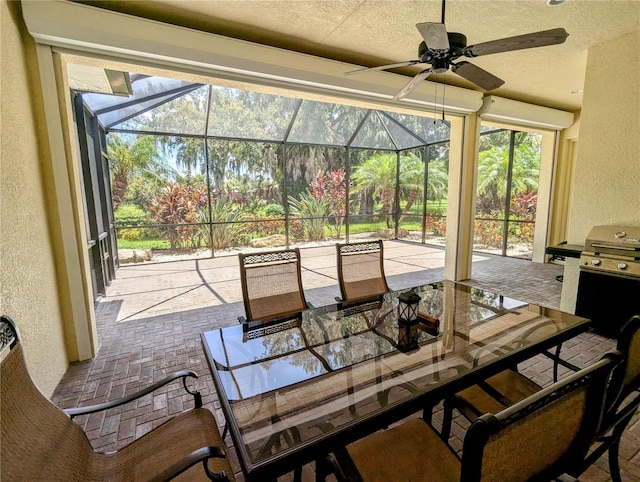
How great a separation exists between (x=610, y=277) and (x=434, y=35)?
287 centimetres

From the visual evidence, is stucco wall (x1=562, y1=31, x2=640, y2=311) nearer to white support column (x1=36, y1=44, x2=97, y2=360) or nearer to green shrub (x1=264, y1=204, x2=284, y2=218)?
white support column (x1=36, y1=44, x2=97, y2=360)

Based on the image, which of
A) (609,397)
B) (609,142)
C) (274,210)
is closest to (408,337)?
(609,397)

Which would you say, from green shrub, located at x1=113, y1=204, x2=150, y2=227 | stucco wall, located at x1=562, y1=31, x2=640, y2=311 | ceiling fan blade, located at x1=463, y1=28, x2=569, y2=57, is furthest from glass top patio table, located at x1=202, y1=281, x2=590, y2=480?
green shrub, located at x1=113, y1=204, x2=150, y2=227

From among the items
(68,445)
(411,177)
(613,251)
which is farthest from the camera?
(411,177)

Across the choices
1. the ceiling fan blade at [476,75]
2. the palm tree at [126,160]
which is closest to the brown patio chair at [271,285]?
the ceiling fan blade at [476,75]

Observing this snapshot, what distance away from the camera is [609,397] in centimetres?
112

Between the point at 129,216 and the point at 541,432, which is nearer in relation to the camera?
the point at 541,432

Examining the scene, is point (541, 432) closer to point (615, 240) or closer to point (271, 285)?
point (271, 285)

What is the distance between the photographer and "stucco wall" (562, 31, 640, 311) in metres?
2.96

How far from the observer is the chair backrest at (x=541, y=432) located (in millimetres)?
689

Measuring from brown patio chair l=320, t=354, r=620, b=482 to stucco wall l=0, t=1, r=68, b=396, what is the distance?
218 centimetres

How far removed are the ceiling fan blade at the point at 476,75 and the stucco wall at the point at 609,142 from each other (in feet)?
5.42

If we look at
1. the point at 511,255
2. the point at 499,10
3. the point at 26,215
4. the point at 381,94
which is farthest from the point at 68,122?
the point at 511,255

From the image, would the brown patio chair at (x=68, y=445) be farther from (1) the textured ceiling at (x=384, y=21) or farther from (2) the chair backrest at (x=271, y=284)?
(1) the textured ceiling at (x=384, y=21)
